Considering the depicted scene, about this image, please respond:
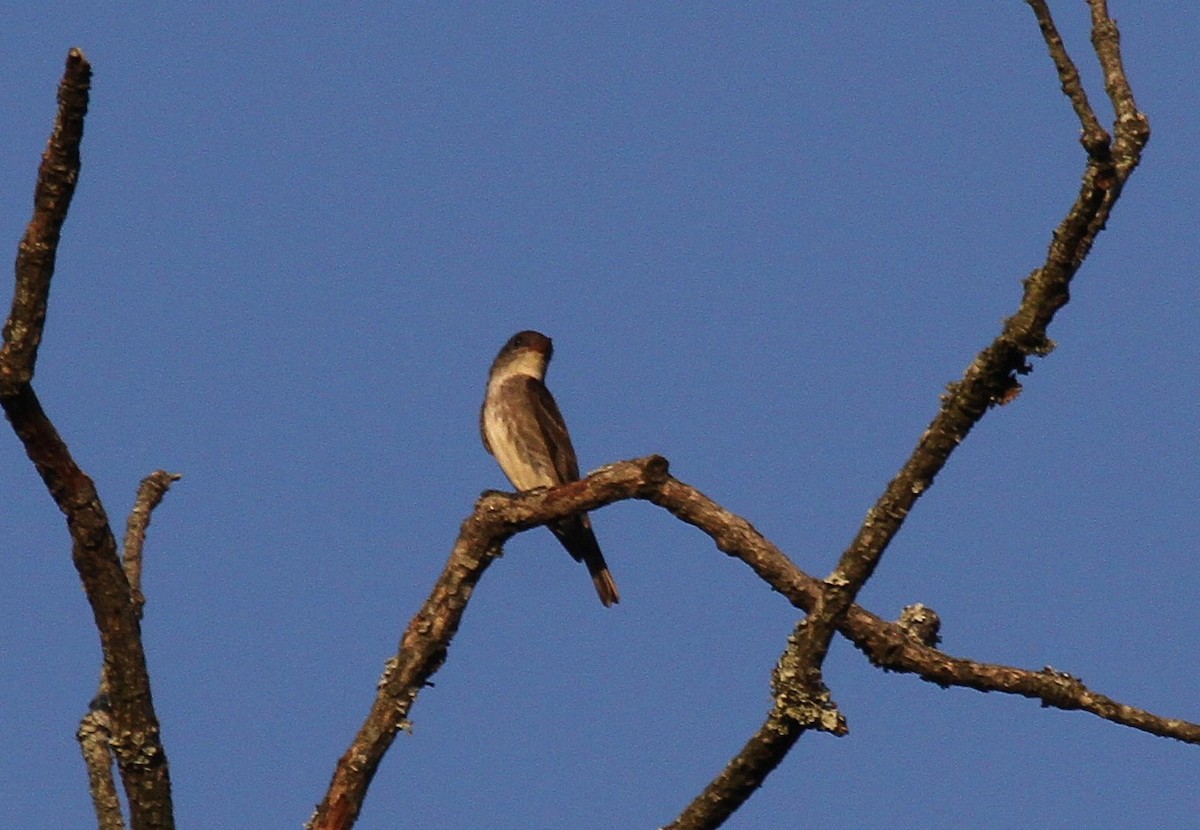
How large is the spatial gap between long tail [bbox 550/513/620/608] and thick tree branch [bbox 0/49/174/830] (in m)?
6.20

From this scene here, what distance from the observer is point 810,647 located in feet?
17.2

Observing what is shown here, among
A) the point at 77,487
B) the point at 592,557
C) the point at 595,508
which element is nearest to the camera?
the point at 77,487

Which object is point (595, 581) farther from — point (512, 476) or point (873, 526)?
point (873, 526)

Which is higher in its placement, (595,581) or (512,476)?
(512,476)

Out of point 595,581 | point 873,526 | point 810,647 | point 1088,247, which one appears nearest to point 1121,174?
point 1088,247

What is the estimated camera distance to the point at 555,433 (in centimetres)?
1252

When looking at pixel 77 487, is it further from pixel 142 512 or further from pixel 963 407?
pixel 963 407

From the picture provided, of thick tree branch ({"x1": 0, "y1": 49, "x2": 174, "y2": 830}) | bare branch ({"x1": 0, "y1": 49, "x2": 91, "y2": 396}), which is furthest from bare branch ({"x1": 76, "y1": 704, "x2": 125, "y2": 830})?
bare branch ({"x1": 0, "y1": 49, "x2": 91, "y2": 396})

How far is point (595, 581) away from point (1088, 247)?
746 centimetres

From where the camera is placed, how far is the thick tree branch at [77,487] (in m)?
4.85

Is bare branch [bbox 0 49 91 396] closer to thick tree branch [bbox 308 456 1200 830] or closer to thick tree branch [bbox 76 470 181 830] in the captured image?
thick tree branch [bbox 76 470 181 830]

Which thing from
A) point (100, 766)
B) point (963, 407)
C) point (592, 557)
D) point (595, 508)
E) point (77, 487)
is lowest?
point (100, 766)

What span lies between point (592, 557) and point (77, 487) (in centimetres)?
669

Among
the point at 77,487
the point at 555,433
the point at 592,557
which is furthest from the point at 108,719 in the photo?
the point at 555,433
